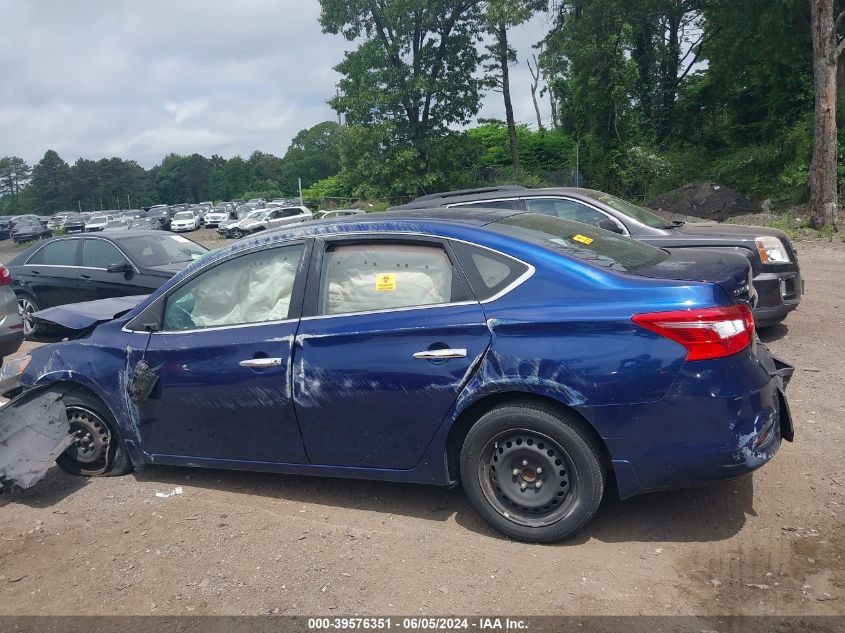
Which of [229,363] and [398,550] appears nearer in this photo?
[398,550]

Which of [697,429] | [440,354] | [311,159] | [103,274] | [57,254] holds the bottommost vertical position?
[697,429]

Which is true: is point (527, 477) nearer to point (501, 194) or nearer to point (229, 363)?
point (229, 363)

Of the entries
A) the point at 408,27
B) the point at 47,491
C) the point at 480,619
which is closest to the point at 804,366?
the point at 480,619

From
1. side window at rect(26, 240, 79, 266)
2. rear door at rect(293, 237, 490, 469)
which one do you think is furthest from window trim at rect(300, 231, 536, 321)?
side window at rect(26, 240, 79, 266)

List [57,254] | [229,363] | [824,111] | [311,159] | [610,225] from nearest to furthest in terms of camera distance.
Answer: [229,363] → [610,225] → [57,254] → [824,111] → [311,159]

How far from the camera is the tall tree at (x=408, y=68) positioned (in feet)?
99.2

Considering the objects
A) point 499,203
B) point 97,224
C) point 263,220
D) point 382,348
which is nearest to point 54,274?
point 499,203

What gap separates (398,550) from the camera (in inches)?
145

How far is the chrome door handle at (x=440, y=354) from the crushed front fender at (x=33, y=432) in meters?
2.58

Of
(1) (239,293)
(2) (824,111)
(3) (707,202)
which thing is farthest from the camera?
(3) (707,202)

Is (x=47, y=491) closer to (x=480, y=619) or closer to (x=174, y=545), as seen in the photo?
(x=174, y=545)

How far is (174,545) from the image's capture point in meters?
3.88

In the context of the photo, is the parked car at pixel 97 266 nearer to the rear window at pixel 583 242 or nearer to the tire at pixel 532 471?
the rear window at pixel 583 242

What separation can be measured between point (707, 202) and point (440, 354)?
21.1m
